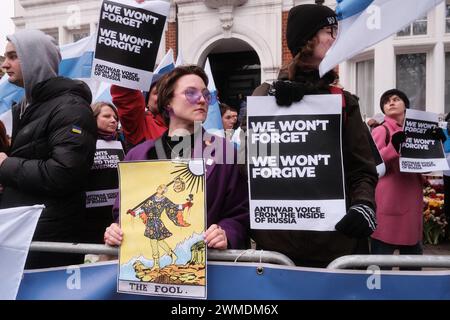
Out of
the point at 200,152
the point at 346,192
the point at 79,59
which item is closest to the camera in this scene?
the point at 346,192

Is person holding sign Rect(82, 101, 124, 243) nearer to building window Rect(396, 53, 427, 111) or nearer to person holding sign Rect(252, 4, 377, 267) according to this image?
person holding sign Rect(252, 4, 377, 267)

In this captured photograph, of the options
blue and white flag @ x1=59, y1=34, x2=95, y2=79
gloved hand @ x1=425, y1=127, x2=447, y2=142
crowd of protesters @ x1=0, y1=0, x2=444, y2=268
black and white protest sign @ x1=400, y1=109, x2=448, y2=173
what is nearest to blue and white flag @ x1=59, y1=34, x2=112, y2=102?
blue and white flag @ x1=59, y1=34, x2=95, y2=79

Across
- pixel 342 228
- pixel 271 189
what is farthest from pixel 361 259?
pixel 271 189

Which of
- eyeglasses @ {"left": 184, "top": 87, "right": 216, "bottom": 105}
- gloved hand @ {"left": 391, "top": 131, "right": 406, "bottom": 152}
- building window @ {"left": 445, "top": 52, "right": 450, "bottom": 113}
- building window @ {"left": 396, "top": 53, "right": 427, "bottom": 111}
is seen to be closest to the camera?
eyeglasses @ {"left": 184, "top": 87, "right": 216, "bottom": 105}

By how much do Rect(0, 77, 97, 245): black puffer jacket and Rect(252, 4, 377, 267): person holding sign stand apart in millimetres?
934

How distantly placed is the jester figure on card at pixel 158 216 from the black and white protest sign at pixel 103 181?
1.32 metres

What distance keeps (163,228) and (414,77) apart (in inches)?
331

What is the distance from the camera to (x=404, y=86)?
9.18 metres

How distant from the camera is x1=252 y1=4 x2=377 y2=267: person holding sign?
6.63 ft

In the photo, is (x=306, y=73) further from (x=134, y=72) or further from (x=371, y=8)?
(x=134, y=72)

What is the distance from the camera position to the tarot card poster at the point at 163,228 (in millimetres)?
1923

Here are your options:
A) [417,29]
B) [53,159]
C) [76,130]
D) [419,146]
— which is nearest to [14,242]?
[53,159]

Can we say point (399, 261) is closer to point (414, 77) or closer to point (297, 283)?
point (297, 283)

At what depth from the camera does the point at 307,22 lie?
2160mm
